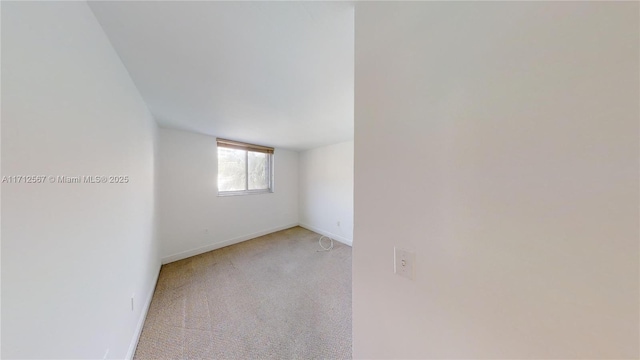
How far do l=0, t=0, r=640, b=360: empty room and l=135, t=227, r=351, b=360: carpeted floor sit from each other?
3cm

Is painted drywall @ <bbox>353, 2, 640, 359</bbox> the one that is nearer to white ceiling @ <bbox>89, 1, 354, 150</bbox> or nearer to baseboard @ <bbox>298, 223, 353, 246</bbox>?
white ceiling @ <bbox>89, 1, 354, 150</bbox>

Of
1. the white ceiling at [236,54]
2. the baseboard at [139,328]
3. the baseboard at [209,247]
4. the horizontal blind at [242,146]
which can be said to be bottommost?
the baseboard at [139,328]

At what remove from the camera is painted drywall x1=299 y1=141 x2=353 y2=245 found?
3.65 meters

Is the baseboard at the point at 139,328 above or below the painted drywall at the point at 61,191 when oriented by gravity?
below

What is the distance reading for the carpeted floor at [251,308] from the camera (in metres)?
1.44

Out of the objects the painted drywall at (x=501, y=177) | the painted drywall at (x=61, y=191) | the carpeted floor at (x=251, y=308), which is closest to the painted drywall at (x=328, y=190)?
the carpeted floor at (x=251, y=308)

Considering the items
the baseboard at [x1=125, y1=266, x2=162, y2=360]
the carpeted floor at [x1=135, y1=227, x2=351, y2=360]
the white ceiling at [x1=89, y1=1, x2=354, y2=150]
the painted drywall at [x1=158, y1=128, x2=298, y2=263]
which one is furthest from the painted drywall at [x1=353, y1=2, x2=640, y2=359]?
the painted drywall at [x1=158, y1=128, x2=298, y2=263]

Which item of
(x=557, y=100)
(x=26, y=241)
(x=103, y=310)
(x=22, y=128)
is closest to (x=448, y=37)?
(x=557, y=100)

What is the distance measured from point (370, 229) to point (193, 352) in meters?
1.73

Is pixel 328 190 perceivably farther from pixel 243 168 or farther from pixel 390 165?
pixel 390 165

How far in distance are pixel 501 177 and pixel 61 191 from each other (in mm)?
1639

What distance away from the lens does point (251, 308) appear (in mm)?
1867

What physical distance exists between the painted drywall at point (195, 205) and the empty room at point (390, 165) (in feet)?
4.50

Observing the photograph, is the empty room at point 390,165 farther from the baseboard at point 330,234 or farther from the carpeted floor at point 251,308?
the baseboard at point 330,234
